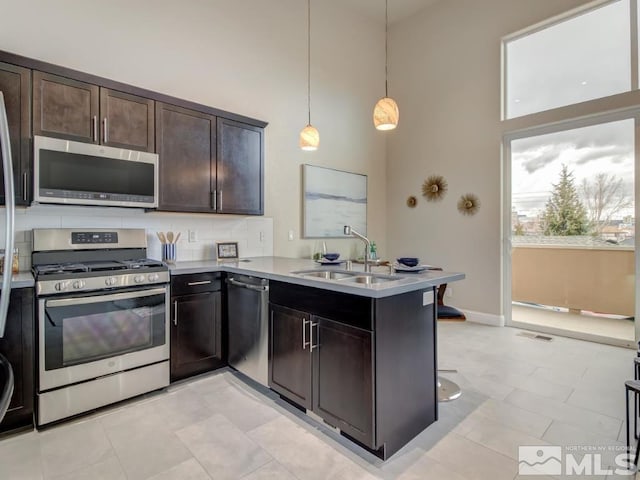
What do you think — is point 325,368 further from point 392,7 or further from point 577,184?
point 392,7

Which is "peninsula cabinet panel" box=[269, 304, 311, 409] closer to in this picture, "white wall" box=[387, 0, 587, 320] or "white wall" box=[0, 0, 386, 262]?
"white wall" box=[0, 0, 386, 262]

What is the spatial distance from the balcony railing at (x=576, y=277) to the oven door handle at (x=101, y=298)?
159 inches

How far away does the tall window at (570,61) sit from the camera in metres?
3.57

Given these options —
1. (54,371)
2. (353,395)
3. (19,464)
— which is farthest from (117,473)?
(353,395)

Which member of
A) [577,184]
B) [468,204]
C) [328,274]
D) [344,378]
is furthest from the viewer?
[468,204]

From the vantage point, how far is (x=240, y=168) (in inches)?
130

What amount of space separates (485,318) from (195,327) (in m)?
3.58

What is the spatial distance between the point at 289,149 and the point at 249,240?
125 centimetres

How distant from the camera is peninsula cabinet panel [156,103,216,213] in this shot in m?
2.80

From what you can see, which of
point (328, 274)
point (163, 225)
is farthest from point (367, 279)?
point (163, 225)

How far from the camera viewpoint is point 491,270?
4.39 metres

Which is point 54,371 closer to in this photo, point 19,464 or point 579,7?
point 19,464

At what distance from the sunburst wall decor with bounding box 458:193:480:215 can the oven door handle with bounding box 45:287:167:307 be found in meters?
3.78

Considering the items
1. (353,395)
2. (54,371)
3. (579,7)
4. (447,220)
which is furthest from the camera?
(447,220)
